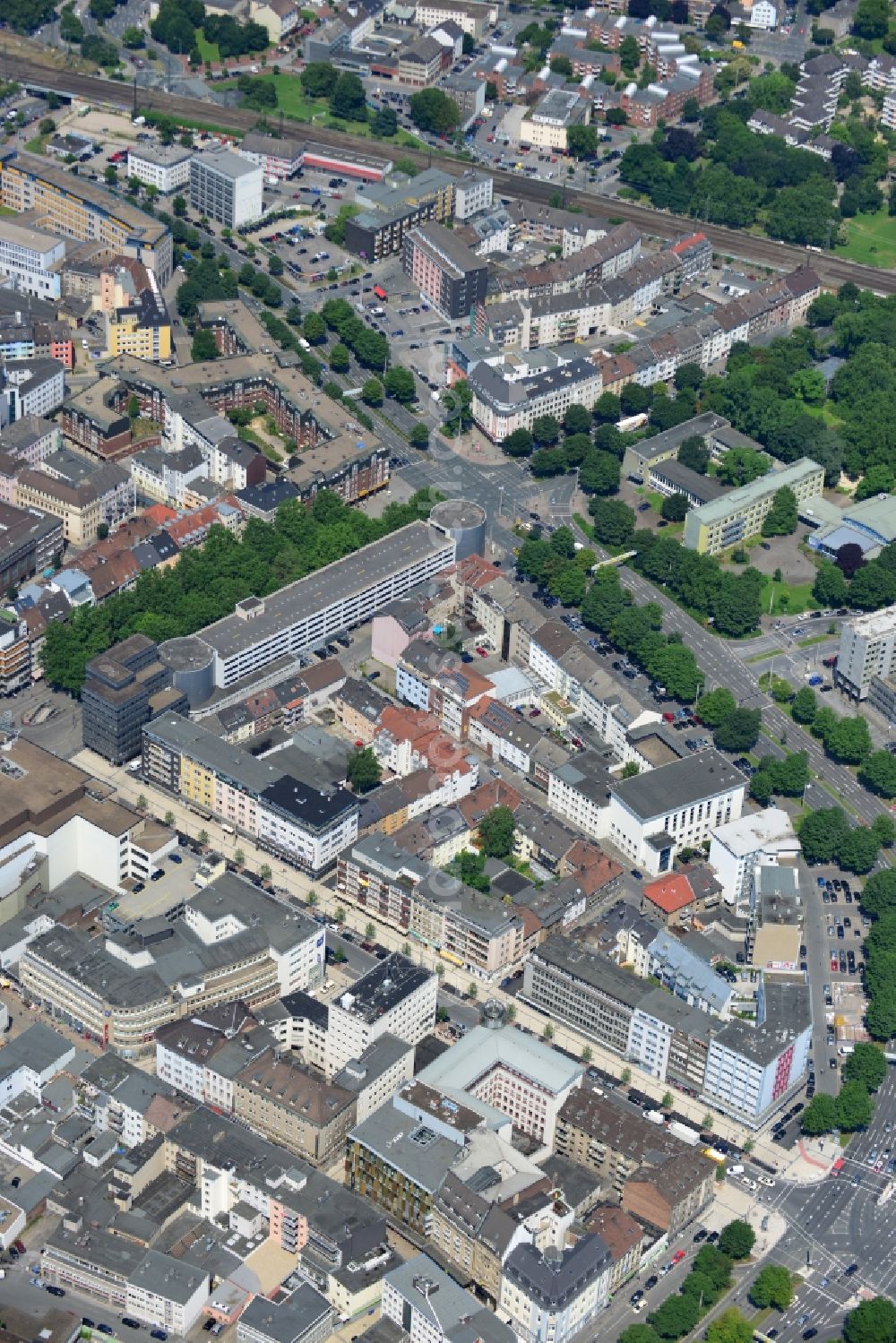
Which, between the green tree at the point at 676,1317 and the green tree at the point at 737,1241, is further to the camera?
the green tree at the point at 737,1241

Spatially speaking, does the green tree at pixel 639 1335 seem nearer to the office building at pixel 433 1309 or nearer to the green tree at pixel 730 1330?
the green tree at pixel 730 1330

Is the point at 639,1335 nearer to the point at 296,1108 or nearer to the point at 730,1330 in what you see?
the point at 730,1330

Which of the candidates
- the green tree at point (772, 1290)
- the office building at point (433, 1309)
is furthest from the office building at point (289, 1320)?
the green tree at point (772, 1290)

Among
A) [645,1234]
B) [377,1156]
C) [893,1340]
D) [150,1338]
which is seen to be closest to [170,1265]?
[150,1338]

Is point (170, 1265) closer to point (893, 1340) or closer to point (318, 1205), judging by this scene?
point (318, 1205)

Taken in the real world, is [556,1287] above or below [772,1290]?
above

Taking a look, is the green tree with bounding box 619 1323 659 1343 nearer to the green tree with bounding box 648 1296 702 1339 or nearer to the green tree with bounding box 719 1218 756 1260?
the green tree with bounding box 648 1296 702 1339

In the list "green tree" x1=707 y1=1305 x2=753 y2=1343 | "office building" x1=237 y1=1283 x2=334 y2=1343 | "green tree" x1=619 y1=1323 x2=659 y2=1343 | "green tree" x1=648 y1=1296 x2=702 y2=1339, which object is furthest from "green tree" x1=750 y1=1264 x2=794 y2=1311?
"office building" x1=237 y1=1283 x2=334 y2=1343

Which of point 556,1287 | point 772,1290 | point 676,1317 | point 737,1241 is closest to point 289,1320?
point 556,1287

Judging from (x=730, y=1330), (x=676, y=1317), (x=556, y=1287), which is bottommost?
(x=676, y=1317)
